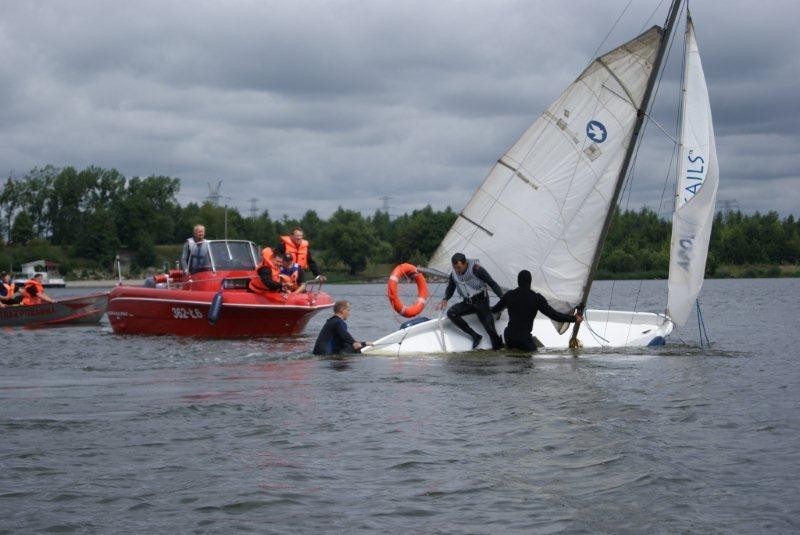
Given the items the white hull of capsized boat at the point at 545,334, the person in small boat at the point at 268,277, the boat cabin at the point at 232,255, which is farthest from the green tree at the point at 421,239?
the white hull of capsized boat at the point at 545,334

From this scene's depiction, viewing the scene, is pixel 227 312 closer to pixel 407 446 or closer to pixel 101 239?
pixel 407 446

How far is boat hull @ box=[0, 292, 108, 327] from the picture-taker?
29781mm

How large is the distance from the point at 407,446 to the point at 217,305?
42.5 ft

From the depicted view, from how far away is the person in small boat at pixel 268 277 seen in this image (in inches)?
866

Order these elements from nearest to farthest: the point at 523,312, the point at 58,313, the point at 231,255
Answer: the point at 523,312
the point at 231,255
the point at 58,313

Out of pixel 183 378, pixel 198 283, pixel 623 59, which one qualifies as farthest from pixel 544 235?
pixel 198 283

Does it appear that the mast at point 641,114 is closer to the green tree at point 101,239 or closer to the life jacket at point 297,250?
the life jacket at point 297,250

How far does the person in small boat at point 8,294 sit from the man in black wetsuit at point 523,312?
751 inches

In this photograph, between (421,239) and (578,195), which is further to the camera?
(421,239)

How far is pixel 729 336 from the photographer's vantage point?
83.6 ft

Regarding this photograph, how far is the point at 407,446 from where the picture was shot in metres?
9.40

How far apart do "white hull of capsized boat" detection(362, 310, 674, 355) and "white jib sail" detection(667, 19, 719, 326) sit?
1.64 metres

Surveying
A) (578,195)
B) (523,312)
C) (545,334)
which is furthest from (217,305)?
(578,195)

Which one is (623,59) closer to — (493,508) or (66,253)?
Answer: (493,508)
